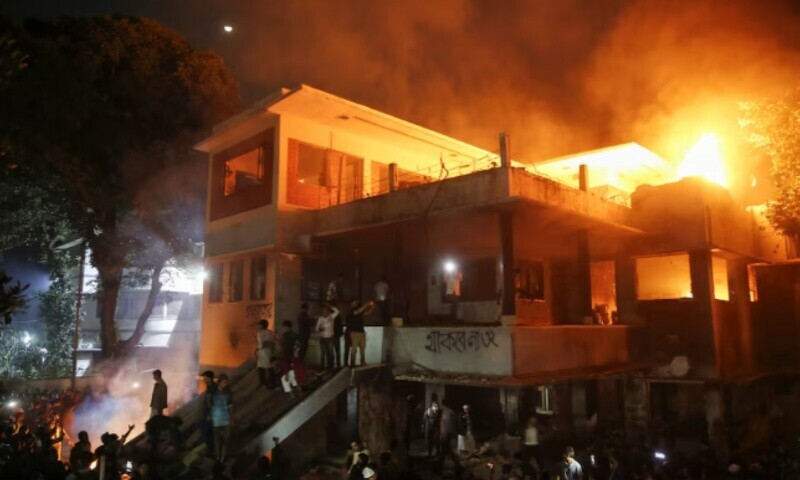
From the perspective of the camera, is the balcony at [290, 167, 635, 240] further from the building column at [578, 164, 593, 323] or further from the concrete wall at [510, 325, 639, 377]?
the concrete wall at [510, 325, 639, 377]

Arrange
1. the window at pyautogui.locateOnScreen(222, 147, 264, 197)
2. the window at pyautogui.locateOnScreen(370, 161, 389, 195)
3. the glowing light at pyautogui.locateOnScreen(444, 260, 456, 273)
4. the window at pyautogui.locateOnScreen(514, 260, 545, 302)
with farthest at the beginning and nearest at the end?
the window at pyautogui.locateOnScreen(222, 147, 264, 197) → the window at pyautogui.locateOnScreen(370, 161, 389, 195) → the glowing light at pyautogui.locateOnScreen(444, 260, 456, 273) → the window at pyautogui.locateOnScreen(514, 260, 545, 302)

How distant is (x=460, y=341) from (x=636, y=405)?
717 centimetres

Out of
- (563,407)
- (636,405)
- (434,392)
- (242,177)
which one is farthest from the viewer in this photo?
(242,177)

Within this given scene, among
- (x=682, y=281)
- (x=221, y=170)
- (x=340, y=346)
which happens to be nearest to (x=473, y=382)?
(x=340, y=346)

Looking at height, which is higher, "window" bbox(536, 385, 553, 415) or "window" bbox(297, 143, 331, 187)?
"window" bbox(297, 143, 331, 187)

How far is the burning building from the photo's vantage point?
14391 mm

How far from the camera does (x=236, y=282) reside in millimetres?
20328

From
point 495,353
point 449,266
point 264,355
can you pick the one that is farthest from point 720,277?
point 264,355

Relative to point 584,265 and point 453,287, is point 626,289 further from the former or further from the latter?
point 453,287

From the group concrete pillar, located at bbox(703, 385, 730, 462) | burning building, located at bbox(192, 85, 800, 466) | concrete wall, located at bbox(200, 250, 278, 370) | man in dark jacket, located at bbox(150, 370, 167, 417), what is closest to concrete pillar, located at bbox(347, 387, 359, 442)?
burning building, located at bbox(192, 85, 800, 466)

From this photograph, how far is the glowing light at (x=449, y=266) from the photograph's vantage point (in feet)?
60.7

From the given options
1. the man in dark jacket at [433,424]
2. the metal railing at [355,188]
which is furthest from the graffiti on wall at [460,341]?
the metal railing at [355,188]

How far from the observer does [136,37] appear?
26.5 m

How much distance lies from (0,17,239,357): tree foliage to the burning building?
593cm
